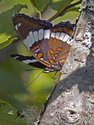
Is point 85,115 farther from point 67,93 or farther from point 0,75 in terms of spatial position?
point 0,75

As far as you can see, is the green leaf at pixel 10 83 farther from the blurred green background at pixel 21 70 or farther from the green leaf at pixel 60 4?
the green leaf at pixel 60 4

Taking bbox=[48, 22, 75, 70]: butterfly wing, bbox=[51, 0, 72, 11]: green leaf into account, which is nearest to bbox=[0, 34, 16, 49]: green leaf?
bbox=[48, 22, 75, 70]: butterfly wing

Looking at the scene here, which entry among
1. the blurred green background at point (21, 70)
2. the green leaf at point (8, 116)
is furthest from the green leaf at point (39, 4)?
the green leaf at point (8, 116)

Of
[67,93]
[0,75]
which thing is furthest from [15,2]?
[67,93]

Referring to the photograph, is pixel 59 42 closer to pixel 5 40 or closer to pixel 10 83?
pixel 5 40

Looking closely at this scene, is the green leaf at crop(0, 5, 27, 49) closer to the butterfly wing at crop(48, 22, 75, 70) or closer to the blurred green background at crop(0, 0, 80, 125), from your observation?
the blurred green background at crop(0, 0, 80, 125)

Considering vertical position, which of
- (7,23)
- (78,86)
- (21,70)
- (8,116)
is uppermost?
(78,86)

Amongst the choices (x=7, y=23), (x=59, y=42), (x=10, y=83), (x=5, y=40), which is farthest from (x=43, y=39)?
(x=10, y=83)
